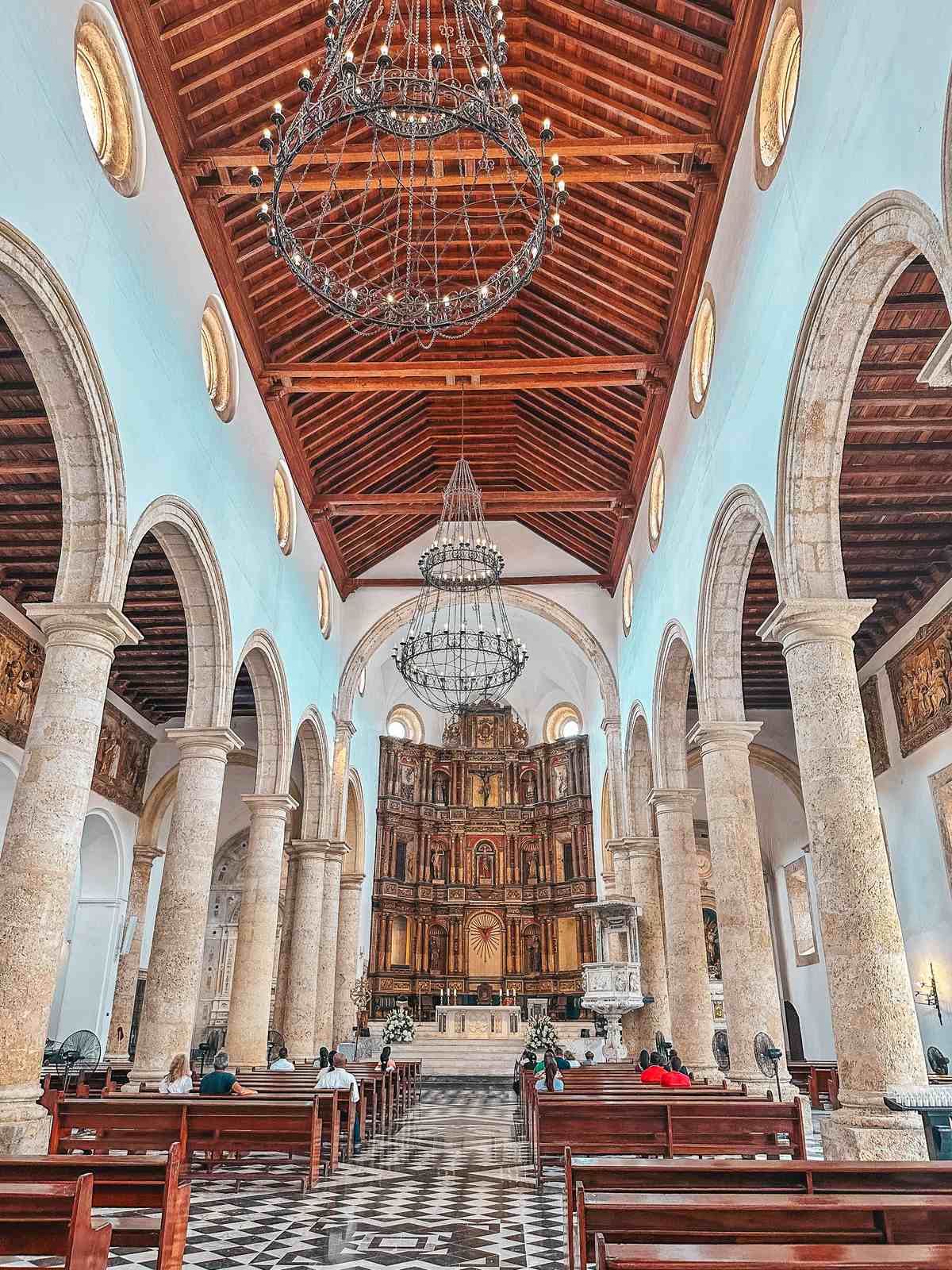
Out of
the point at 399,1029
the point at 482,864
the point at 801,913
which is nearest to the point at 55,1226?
the point at 399,1029

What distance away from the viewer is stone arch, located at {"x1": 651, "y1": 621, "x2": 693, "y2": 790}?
49.8 ft

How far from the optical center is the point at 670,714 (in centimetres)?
1587

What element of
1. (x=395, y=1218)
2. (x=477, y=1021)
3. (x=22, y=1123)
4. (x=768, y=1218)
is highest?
(x=477, y=1021)

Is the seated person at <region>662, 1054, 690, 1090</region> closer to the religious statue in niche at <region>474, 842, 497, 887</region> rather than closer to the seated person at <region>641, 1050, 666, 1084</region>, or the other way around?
the seated person at <region>641, 1050, 666, 1084</region>

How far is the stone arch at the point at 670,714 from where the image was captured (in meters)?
15.2

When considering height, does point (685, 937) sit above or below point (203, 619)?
below

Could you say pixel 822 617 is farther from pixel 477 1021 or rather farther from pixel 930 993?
pixel 477 1021

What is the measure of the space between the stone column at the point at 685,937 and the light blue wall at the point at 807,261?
2.44 m

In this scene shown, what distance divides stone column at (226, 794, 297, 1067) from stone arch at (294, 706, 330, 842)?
10.8ft

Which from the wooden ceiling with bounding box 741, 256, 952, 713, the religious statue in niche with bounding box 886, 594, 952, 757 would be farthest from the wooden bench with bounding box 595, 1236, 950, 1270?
the religious statue in niche with bounding box 886, 594, 952, 757

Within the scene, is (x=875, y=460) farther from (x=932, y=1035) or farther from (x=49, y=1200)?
(x=49, y=1200)

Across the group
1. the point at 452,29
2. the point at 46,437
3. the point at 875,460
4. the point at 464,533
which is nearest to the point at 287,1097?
the point at 46,437

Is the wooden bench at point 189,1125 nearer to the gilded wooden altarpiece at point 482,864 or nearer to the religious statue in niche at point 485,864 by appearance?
the gilded wooden altarpiece at point 482,864

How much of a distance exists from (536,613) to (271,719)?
26.3ft
